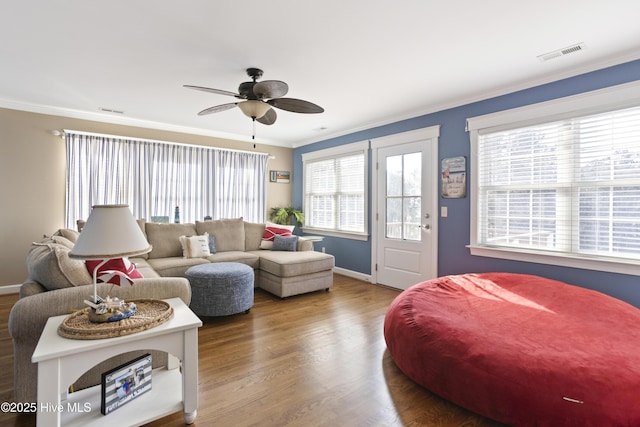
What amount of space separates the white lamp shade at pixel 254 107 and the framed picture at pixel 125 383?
2.18m

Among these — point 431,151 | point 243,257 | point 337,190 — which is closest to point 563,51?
point 431,151

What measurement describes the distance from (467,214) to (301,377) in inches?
104

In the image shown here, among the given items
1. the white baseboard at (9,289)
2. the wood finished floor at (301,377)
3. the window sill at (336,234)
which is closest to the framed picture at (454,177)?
the window sill at (336,234)

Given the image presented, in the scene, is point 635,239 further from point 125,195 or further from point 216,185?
point 125,195

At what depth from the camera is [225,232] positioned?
15.5 feet

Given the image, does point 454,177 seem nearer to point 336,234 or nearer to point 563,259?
point 563,259

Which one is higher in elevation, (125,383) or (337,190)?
(337,190)

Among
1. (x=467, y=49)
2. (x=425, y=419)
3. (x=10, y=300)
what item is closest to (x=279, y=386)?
(x=425, y=419)

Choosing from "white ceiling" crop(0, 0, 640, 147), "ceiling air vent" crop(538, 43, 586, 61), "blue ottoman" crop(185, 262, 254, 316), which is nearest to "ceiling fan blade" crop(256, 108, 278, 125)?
"white ceiling" crop(0, 0, 640, 147)

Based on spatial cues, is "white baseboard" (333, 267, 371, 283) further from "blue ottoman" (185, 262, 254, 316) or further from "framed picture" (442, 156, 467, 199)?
"blue ottoman" (185, 262, 254, 316)

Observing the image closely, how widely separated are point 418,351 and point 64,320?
2.00 metres

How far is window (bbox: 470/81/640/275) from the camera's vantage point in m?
2.64

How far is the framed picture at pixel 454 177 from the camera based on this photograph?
3676 millimetres

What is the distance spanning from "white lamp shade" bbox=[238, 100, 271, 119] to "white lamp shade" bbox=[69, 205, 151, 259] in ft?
5.45
